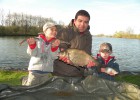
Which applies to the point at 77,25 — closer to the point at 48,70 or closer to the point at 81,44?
the point at 81,44

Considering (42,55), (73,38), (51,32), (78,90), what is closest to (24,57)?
(73,38)

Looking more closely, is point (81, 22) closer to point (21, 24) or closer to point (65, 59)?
point (65, 59)

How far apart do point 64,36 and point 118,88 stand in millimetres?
1278

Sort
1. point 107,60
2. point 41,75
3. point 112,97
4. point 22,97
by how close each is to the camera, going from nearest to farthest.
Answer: point 22,97
point 112,97
point 41,75
point 107,60

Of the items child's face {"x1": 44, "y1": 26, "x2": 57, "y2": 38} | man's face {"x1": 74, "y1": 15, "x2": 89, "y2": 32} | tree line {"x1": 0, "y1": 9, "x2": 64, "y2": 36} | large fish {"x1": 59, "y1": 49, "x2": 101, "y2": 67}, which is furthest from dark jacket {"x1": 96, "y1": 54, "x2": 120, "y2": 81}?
tree line {"x1": 0, "y1": 9, "x2": 64, "y2": 36}

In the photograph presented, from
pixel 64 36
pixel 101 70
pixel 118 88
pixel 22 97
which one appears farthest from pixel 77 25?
pixel 22 97

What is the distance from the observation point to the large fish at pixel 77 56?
14.2ft

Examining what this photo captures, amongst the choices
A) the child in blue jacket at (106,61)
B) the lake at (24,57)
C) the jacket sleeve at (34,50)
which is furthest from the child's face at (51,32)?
the lake at (24,57)

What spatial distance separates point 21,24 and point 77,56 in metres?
71.0

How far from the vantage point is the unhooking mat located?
4.00m

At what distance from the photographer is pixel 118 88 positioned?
14.1ft

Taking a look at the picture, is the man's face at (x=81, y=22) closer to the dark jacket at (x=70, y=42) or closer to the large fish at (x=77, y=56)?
the dark jacket at (x=70, y=42)

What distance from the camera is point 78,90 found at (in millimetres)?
4289

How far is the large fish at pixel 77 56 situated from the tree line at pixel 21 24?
6382 centimetres
